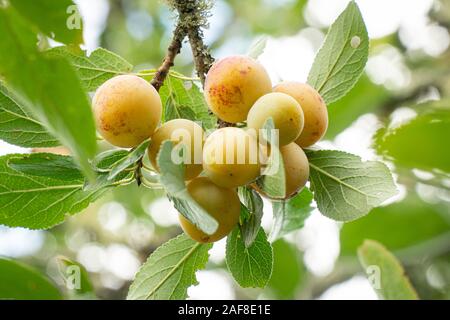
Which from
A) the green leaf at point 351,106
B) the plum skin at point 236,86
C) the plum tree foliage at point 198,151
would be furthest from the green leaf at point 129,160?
the green leaf at point 351,106

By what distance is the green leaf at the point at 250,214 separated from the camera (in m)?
0.84

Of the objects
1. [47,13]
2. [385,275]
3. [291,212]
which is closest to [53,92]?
[47,13]

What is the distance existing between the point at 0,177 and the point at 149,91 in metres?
0.28

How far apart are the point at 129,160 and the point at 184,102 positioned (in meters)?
0.18

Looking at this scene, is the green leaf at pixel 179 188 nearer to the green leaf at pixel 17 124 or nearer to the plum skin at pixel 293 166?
the plum skin at pixel 293 166

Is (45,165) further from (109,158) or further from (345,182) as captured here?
(345,182)

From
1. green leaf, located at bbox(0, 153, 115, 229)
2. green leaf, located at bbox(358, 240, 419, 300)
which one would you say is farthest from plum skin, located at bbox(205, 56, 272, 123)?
green leaf, located at bbox(358, 240, 419, 300)

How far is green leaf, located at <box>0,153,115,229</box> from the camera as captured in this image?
0.94 metres

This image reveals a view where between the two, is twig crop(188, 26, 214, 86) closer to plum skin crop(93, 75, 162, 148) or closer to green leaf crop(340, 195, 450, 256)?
plum skin crop(93, 75, 162, 148)

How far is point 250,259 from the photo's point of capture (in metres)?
0.93

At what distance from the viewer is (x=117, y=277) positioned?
2312mm

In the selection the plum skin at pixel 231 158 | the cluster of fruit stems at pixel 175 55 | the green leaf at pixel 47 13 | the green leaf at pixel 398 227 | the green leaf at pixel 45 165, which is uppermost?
the green leaf at pixel 398 227

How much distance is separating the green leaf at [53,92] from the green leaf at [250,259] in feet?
1.26
